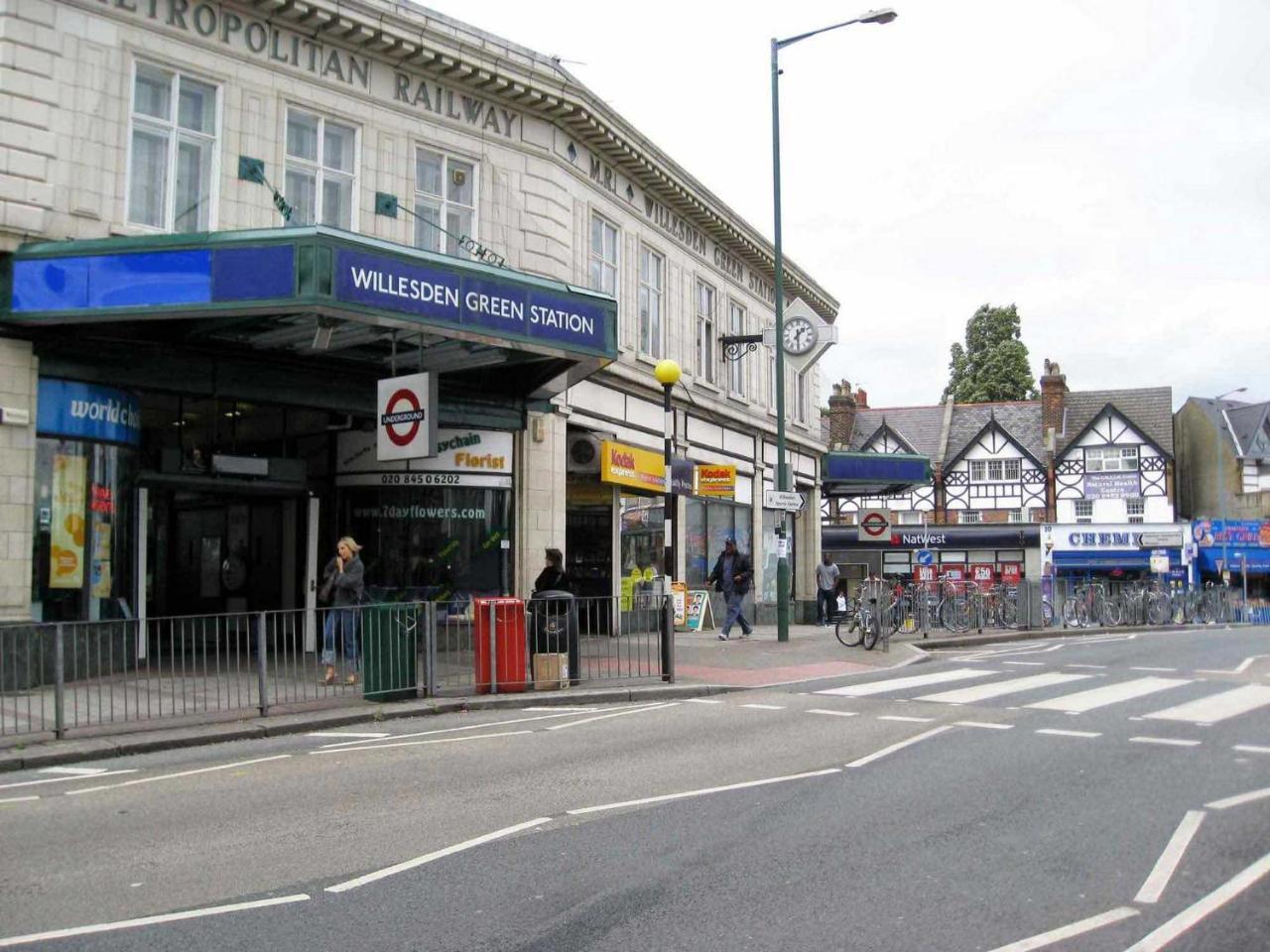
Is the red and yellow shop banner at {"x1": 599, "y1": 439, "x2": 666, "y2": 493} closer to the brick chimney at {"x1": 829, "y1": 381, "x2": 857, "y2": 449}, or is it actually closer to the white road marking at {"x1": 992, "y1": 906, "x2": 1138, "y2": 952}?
the white road marking at {"x1": 992, "y1": 906, "x2": 1138, "y2": 952}

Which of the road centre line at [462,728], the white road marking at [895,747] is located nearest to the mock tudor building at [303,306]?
the road centre line at [462,728]

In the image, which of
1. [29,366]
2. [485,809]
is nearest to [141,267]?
[29,366]

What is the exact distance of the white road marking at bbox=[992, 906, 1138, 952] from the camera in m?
4.86

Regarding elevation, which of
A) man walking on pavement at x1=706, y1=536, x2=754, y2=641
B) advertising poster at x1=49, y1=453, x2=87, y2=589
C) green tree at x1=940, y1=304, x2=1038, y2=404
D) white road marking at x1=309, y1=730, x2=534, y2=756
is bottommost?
white road marking at x1=309, y1=730, x2=534, y2=756

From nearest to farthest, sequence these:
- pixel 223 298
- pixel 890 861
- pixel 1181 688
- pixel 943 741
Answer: pixel 890 861
pixel 943 741
pixel 223 298
pixel 1181 688

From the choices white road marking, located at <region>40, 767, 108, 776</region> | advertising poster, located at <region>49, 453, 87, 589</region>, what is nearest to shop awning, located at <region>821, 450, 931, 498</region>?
Result: advertising poster, located at <region>49, 453, 87, 589</region>

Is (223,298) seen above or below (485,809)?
above

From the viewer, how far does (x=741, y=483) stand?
28953mm

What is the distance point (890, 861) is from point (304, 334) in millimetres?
11004

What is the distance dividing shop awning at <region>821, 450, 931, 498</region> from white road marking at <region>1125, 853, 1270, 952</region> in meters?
30.6

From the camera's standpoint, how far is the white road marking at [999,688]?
13.1m

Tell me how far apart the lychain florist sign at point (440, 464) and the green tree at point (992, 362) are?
2234 inches

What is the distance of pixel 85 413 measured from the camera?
46.3ft

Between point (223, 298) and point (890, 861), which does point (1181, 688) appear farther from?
point (223, 298)
